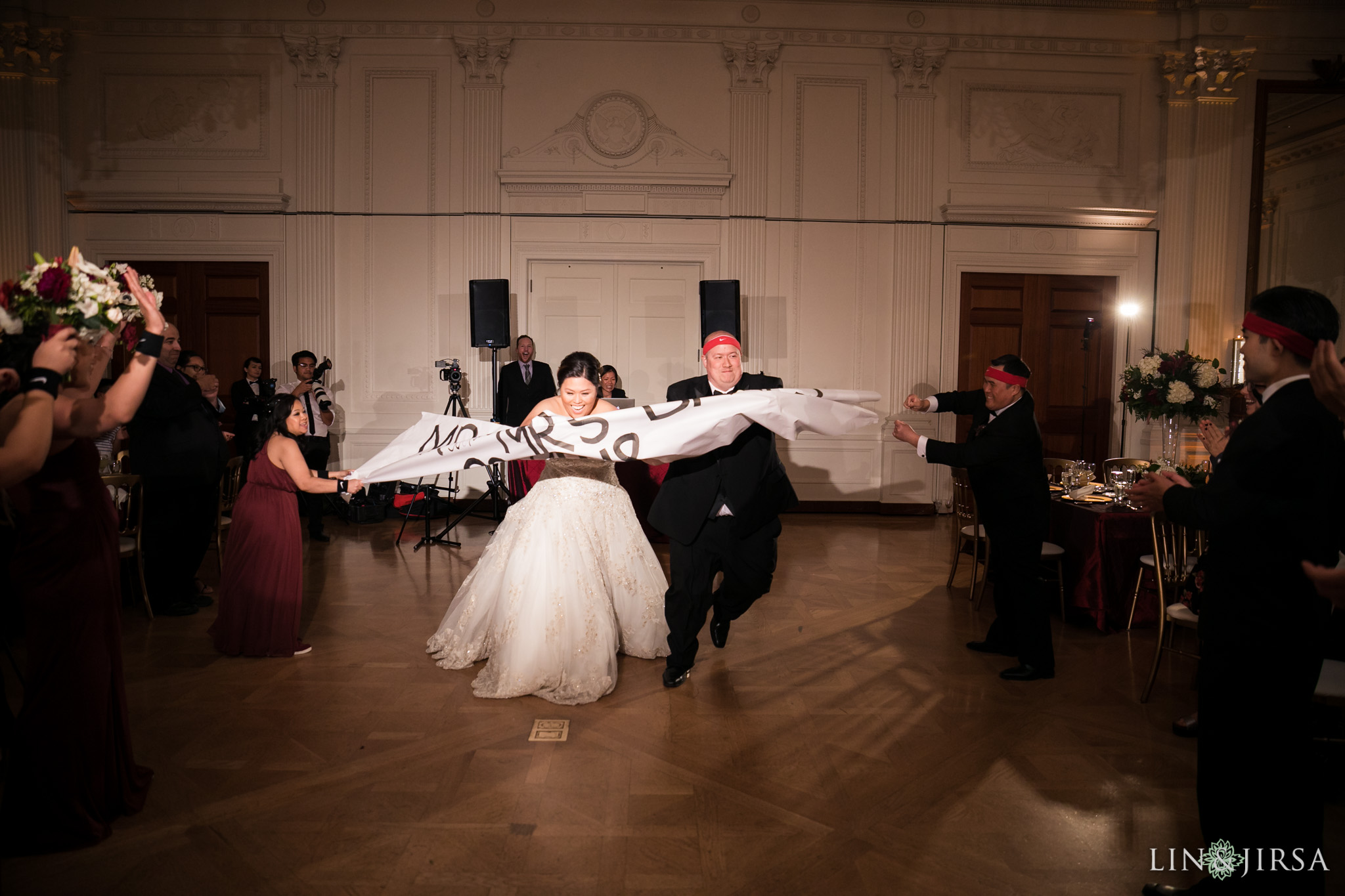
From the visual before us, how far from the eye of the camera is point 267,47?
8.95 metres

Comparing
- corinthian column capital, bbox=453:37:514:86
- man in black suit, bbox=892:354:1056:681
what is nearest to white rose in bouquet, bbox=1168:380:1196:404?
man in black suit, bbox=892:354:1056:681

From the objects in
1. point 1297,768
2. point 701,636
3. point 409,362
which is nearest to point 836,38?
point 409,362

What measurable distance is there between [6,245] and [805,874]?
10363 millimetres

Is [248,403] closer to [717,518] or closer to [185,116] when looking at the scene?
[185,116]

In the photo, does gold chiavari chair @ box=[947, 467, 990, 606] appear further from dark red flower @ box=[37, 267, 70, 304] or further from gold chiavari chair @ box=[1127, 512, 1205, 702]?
dark red flower @ box=[37, 267, 70, 304]

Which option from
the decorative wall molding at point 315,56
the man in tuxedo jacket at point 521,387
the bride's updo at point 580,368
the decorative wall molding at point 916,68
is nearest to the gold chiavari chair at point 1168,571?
the bride's updo at point 580,368

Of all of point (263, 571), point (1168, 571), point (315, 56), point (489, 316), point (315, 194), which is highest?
point (315, 56)

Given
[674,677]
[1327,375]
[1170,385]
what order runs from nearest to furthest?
[1327,375], [674,677], [1170,385]

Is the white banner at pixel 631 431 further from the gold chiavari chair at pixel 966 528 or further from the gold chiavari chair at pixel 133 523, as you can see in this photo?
the gold chiavari chair at pixel 966 528

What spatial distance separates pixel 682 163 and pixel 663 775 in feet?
24.4

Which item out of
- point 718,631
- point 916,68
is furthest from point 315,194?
point 718,631

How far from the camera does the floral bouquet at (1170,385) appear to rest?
7.25 metres

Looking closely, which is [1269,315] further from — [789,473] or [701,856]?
[789,473]

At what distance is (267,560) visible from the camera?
4258 mm
